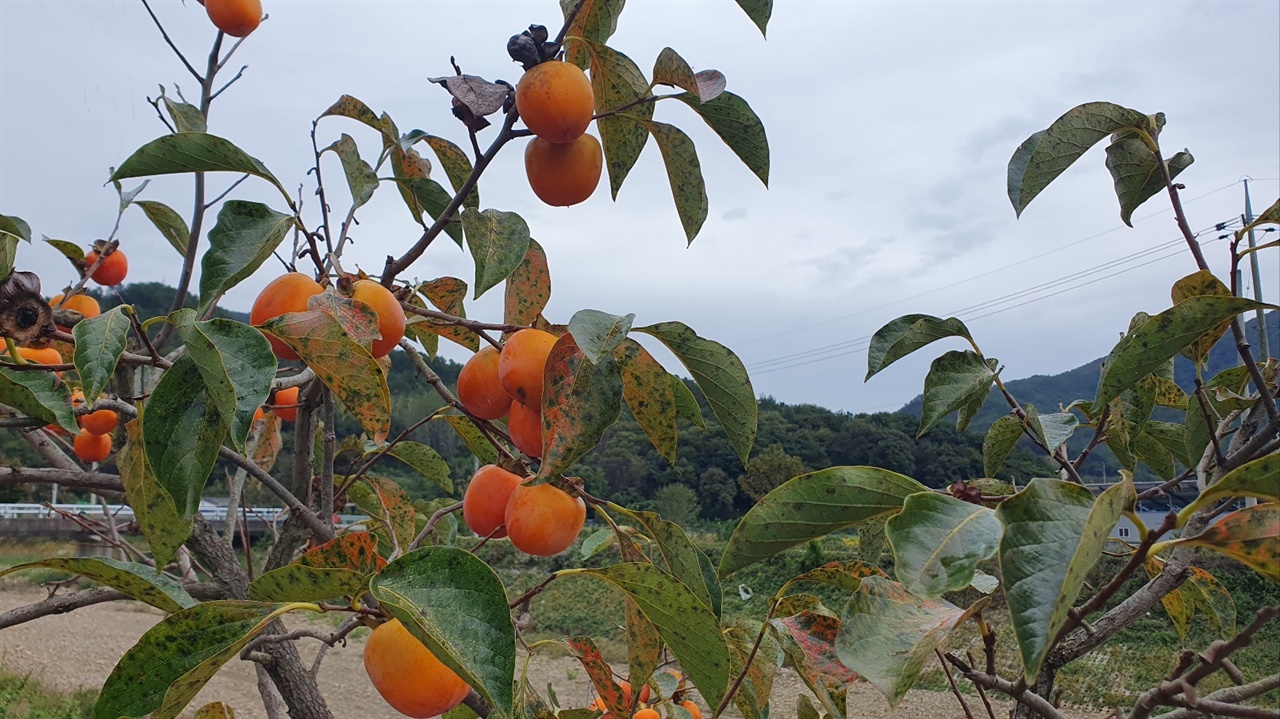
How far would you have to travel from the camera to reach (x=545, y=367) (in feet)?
2.02

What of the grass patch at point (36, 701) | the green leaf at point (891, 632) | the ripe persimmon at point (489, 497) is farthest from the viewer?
the grass patch at point (36, 701)

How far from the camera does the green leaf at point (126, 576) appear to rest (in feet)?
1.92

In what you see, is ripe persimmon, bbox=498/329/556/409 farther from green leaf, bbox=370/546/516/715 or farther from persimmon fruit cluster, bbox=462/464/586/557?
green leaf, bbox=370/546/516/715

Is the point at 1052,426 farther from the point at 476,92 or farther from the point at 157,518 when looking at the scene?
the point at 157,518

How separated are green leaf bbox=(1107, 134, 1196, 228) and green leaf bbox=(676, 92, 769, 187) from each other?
44 centimetres

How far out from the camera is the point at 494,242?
0.76 metres

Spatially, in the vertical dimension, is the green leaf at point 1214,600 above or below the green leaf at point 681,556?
below

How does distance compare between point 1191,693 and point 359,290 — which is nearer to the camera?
point 1191,693

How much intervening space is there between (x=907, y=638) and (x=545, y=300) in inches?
19.4

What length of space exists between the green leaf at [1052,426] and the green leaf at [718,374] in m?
0.43

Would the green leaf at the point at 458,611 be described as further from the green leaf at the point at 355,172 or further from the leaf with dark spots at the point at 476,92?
the green leaf at the point at 355,172

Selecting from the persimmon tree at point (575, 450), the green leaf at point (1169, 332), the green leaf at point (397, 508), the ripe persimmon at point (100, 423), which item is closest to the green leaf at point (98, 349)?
the persimmon tree at point (575, 450)

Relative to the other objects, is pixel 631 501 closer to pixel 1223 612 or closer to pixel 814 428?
pixel 814 428

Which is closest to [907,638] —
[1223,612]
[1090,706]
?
[1223,612]
